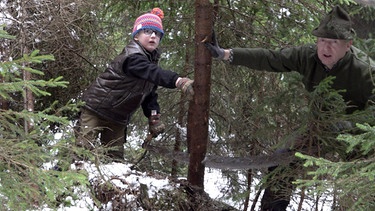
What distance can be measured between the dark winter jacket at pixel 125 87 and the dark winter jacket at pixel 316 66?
1007mm

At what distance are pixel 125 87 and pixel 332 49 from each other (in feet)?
7.39

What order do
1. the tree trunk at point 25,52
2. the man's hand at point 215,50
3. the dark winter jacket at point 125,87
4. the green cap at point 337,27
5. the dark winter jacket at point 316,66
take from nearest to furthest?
1. the green cap at point 337,27
2. the dark winter jacket at point 316,66
3. the man's hand at point 215,50
4. the dark winter jacket at point 125,87
5. the tree trunk at point 25,52

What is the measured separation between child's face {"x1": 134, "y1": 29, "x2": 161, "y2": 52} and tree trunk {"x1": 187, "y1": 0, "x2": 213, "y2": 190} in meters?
0.58

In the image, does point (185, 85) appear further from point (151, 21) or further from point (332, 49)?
point (332, 49)

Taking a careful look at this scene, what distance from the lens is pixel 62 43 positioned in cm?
574

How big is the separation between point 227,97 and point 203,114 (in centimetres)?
147

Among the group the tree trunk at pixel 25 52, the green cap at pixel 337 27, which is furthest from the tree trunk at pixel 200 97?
the tree trunk at pixel 25 52

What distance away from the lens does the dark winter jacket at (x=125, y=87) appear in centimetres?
461

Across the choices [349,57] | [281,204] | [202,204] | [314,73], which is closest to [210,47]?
[314,73]

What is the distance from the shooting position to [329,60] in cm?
425

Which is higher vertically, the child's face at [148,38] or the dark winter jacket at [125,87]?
the child's face at [148,38]

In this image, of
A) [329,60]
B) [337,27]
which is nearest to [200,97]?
[329,60]

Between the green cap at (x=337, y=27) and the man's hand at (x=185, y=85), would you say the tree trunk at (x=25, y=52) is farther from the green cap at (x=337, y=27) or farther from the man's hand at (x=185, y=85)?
the green cap at (x=337, y=27)

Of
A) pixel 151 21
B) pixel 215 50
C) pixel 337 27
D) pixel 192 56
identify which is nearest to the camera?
pixel 337 27
